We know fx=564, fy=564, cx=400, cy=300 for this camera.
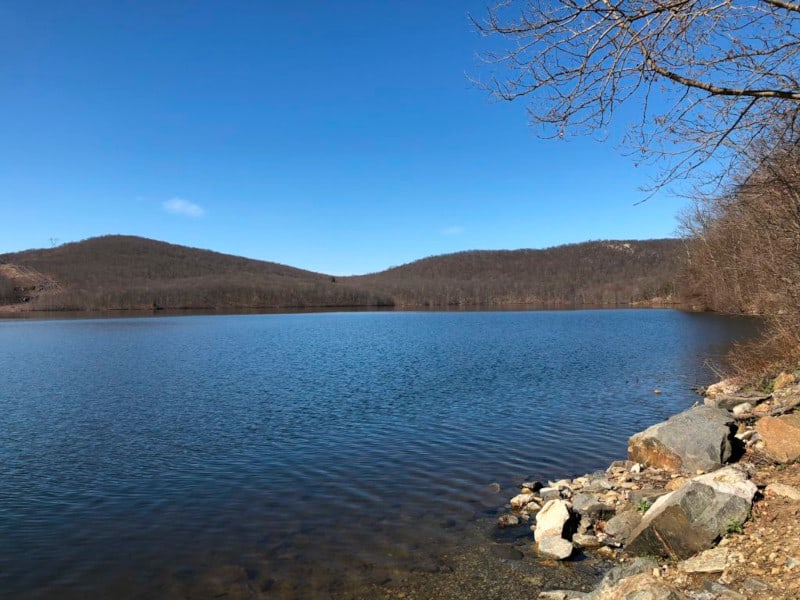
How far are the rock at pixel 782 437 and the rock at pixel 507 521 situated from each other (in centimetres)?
401

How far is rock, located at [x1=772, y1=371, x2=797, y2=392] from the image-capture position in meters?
13.5

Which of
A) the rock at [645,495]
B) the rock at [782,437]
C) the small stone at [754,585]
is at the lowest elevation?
the rock at [645,495]

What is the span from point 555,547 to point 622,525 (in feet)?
3.88

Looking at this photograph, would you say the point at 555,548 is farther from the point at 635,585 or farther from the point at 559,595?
the point at 635,585

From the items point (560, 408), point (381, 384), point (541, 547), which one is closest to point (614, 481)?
point (541, 547)

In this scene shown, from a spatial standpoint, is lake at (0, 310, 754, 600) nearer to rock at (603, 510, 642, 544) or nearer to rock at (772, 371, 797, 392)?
rock at (603, 510, 642, 544)

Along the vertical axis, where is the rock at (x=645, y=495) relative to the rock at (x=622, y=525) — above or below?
above

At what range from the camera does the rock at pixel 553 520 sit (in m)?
7.91

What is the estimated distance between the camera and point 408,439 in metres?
14.0

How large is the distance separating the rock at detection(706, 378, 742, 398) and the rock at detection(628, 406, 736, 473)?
7.35 m

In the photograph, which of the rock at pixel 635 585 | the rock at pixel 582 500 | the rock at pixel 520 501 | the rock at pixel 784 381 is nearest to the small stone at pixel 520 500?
the rock at pixel 520 501

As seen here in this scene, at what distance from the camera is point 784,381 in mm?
13836

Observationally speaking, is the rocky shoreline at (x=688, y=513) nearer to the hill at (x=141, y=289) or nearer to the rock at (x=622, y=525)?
the rock at (x=622, y=525)

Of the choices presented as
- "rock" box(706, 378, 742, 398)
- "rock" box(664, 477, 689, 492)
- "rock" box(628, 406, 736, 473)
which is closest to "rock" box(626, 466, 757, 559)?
"rock" box(664, 477, 689, 492)
